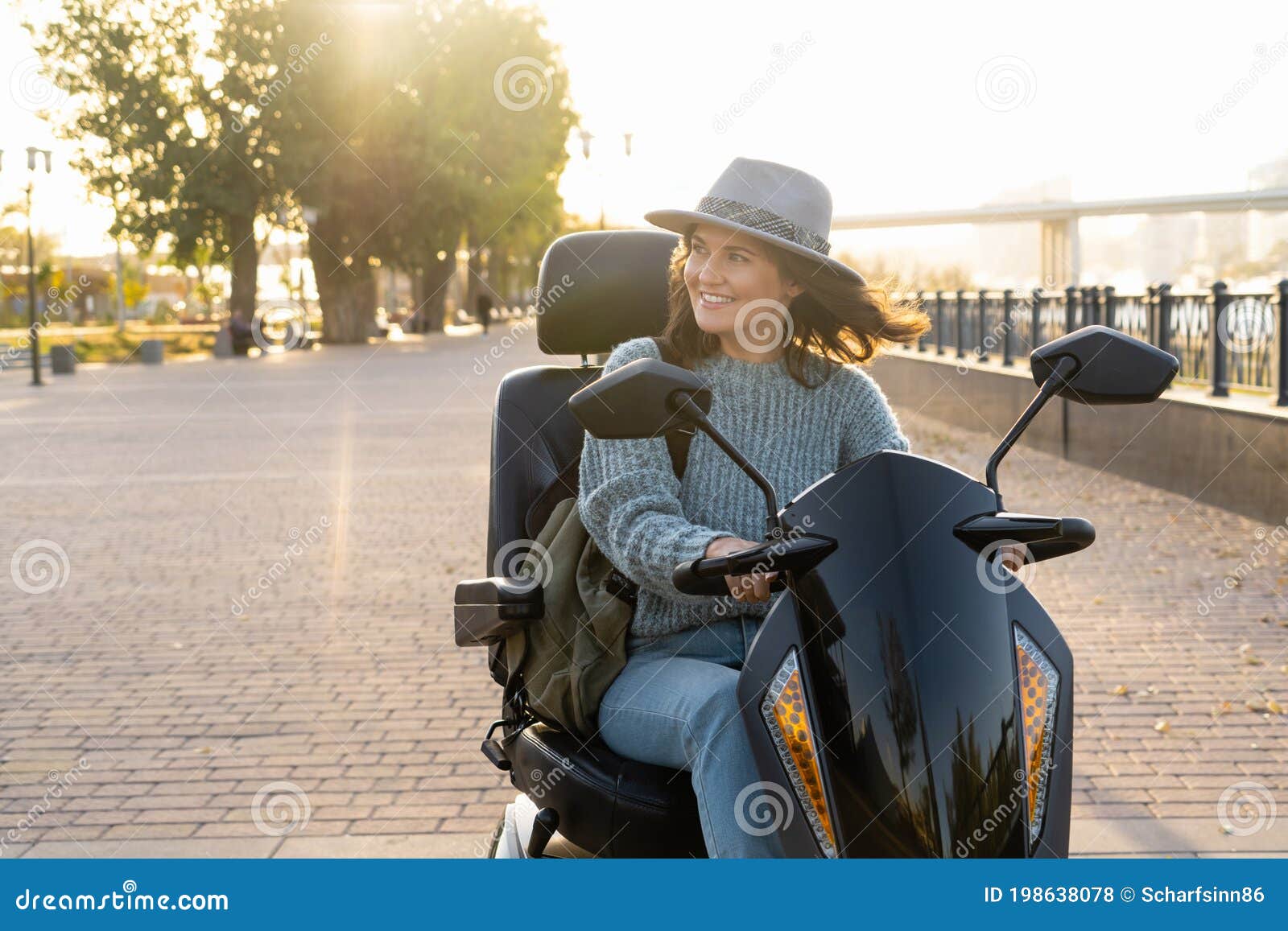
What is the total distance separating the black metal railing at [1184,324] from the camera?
386 inches

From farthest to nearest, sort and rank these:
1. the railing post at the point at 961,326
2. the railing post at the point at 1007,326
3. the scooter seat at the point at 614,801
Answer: the railing post at the point at 961,326 → the railing post at the point at 1007,326 → the scooter seat at the point at 614,801

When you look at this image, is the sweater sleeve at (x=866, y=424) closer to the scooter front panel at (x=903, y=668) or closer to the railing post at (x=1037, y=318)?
the scooter front panel at (x=903, y=668)

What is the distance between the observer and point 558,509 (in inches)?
112

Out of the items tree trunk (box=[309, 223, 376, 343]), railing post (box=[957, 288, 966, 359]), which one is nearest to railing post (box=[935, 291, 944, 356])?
railing post (box=[957, 288, 966, 359])

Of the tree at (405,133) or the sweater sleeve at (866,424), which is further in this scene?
the tree at (405,133)

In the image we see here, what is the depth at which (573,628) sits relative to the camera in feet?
8.86

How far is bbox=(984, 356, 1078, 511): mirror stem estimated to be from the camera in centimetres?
193

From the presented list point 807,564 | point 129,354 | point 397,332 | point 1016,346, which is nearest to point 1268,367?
point 1016,346

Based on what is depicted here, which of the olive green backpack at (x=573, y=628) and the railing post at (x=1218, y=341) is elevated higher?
the railing post at (x=1218, y=341)

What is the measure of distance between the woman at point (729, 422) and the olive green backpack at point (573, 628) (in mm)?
35

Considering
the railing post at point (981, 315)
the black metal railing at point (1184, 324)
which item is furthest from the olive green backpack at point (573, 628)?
the railing post at point (981, 315)

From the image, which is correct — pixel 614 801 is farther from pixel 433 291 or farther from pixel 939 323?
pixel 433 291

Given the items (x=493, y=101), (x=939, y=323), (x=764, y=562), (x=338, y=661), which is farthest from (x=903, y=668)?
(x=493, y=101)

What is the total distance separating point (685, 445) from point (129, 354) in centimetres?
3992
